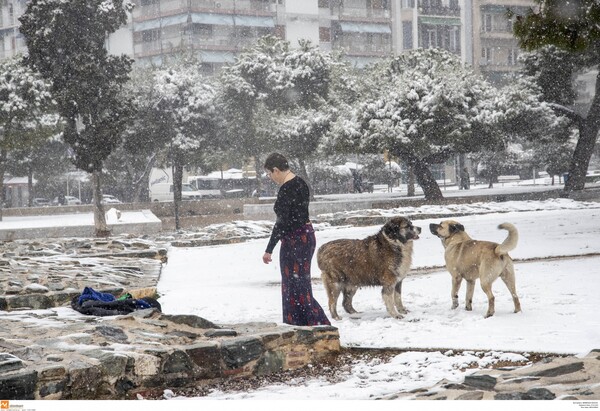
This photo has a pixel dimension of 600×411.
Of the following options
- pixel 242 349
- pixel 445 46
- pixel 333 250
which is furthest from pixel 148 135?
pixel 242 349

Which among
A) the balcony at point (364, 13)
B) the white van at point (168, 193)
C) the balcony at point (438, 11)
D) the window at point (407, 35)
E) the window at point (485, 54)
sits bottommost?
the white van at point (168, 193)

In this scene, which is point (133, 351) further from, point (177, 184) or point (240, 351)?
point (177, 184)

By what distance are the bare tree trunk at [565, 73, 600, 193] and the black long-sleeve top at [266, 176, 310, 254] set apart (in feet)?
26.0

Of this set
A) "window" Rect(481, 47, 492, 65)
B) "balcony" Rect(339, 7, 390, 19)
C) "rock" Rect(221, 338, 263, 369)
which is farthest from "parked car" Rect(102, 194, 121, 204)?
"rock" Rect(221, 338, 263, 369)

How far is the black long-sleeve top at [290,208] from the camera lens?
18.6ft

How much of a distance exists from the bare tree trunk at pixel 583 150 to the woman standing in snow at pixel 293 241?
786 cm

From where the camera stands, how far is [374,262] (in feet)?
21.7

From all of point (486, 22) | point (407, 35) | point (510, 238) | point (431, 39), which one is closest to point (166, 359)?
point (510, 238)

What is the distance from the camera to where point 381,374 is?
4.80 meters

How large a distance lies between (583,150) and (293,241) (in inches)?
351

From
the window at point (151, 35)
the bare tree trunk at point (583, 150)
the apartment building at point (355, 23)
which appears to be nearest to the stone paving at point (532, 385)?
the apartment building at point (355, 23)

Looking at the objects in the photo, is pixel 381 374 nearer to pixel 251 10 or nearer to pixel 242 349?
pixel 242 349

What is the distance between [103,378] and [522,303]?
3.43 m

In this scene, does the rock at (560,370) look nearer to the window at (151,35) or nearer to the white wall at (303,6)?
the white wall at (303,6)
